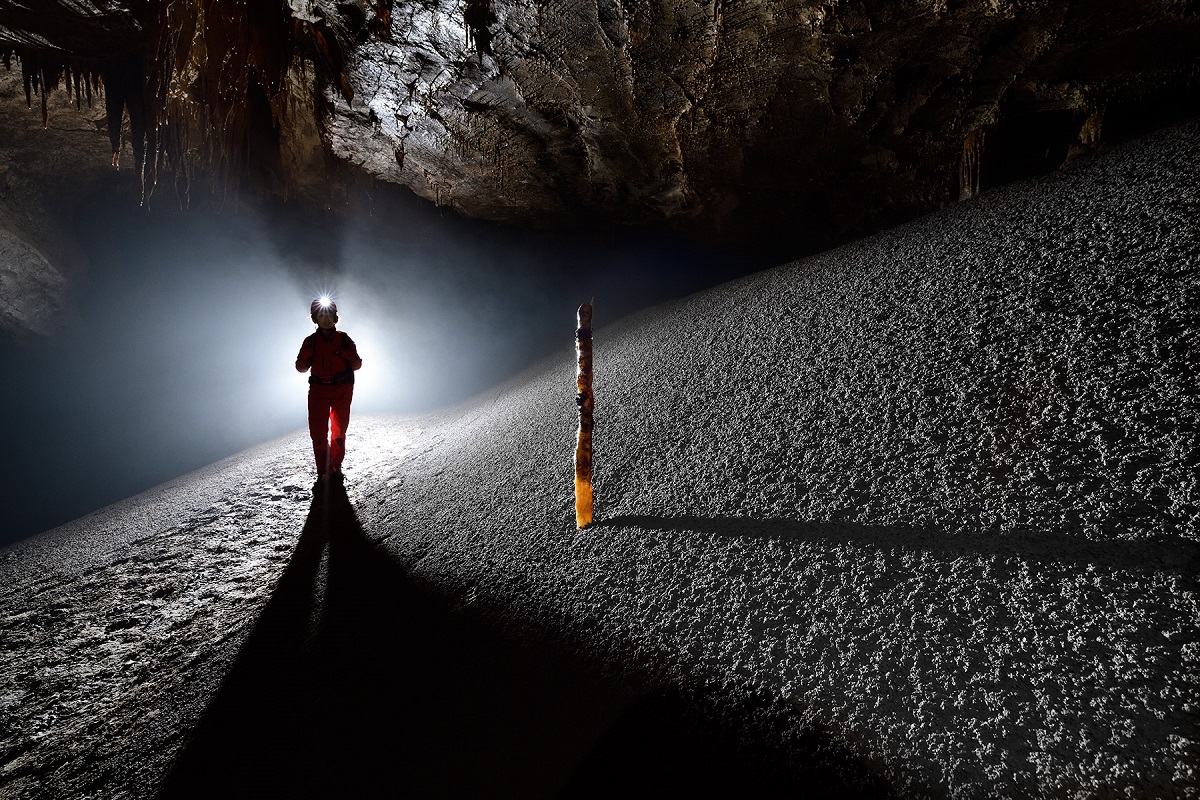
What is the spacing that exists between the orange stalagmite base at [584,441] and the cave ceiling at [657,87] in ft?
8.91

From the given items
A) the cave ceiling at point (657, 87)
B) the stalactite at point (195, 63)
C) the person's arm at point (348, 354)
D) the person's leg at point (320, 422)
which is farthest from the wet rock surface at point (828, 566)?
the stalactite at point (195, 63)

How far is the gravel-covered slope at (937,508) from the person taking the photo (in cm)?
119

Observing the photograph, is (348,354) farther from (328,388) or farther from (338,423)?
(338,423)

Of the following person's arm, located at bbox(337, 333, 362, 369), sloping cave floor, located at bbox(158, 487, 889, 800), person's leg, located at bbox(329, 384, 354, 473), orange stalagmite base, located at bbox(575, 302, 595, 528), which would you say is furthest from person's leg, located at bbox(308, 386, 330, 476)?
orange stalagmite base, located at bbox(575, 302, 595, 528)

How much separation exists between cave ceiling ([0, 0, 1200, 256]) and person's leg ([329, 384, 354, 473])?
2.50 m

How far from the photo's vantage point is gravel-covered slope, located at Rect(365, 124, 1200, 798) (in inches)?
46.8

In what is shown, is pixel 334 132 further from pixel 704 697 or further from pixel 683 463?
pixel 704 697

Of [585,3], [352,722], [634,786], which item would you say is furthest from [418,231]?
[634,786]

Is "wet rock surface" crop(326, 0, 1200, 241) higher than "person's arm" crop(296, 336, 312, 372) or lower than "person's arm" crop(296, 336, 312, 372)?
higher

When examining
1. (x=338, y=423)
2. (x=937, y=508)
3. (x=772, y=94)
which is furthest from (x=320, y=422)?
(x=772, y=94)

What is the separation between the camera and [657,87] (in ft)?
14.2

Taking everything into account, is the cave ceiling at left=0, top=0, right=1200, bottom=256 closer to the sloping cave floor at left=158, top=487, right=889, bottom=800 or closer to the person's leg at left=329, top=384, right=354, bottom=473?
the person's leg at left=329, top=384, right=354, bottom=473

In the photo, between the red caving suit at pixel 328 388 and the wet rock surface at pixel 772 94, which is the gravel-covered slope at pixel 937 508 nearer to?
the wet rock surface at pixel 772 94

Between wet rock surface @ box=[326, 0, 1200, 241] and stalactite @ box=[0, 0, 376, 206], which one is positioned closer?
wet rock surface @ box=[326, 0, 1200, 241]
